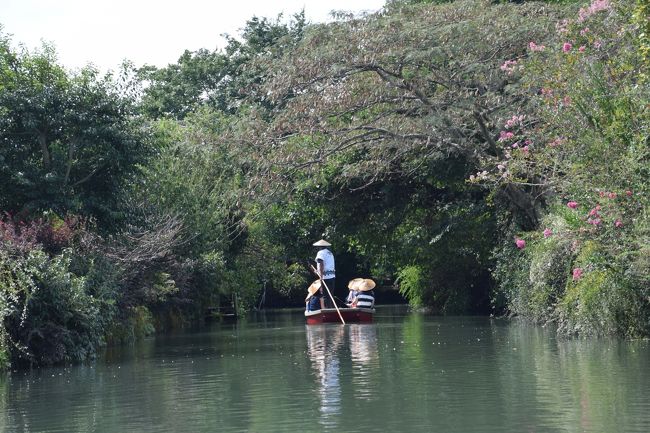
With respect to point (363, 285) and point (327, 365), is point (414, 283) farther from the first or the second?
point (327, 365)

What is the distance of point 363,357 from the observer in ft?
65.8

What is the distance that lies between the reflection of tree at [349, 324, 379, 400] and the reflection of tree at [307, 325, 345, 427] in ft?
0.92

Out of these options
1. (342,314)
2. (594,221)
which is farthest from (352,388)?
(342,314)

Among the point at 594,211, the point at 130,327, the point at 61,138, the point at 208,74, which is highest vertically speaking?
the point at 208,74

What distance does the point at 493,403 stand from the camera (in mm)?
13344

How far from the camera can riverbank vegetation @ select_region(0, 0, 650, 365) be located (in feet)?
67.1

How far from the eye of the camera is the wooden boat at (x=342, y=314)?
32.4m

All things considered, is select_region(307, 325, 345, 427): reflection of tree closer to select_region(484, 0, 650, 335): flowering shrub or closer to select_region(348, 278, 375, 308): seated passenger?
select_region(348, 278, 375, 308): seated passenger

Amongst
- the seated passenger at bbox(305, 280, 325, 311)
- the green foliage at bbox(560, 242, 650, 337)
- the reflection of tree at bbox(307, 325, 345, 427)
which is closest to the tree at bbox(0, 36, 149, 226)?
the reflection of tree at bbox(307, 325, 345, 427)

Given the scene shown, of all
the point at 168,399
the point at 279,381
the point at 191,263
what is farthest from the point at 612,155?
the point at 191,263

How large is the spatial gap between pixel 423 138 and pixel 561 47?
7.56 metres

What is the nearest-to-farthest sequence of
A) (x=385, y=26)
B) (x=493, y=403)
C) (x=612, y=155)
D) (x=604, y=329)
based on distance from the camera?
1. (x=493, y=403)
2. (x=612, y=155)
3. (x=604, y=329)
4. (x=385, y=26)

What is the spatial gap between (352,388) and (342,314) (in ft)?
56.4

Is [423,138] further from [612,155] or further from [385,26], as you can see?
[612,155]
